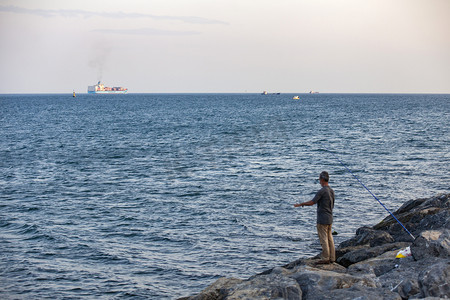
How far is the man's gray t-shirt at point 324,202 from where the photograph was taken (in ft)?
32.6

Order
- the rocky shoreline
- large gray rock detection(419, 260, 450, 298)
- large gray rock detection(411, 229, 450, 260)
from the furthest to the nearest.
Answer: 1. large gray rock detection(411, 229, 450, 260)
2. the rocky shoreline
3. large gray rock detection(419, 260, 450, 298)

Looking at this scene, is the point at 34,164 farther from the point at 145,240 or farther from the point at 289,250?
the point at 289,250

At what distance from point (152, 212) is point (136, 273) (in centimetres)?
623

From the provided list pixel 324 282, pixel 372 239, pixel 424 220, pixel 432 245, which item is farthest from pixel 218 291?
pixel 424 220

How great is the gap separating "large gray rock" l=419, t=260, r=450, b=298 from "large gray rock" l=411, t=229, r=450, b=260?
1.57 metres

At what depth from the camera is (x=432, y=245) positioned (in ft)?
30.5

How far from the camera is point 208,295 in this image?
923 cm

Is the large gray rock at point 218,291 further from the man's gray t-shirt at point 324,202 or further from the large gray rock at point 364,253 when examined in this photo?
the large gray rock at point 364,253

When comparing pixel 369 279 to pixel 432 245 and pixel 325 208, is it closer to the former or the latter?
pixel 432 245

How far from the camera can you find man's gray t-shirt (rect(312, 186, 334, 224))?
32.6ft

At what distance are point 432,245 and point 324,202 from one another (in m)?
2.21

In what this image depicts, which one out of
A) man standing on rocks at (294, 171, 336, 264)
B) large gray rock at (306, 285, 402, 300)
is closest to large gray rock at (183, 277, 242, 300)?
large gray rock at (306, 285, 402, 300)

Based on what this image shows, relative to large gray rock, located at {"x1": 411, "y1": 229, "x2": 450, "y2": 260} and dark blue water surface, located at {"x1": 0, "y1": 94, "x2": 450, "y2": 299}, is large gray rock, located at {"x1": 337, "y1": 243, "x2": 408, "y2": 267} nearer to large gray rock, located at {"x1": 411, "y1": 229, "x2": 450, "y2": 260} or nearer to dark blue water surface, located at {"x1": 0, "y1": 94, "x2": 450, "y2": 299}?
large gray rock, located at {"x1": 411, "y1": 229, "x2": 450, "y2": 260}

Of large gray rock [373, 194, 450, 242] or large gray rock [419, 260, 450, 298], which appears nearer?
large gray rock [419, 260, 450, 298]
